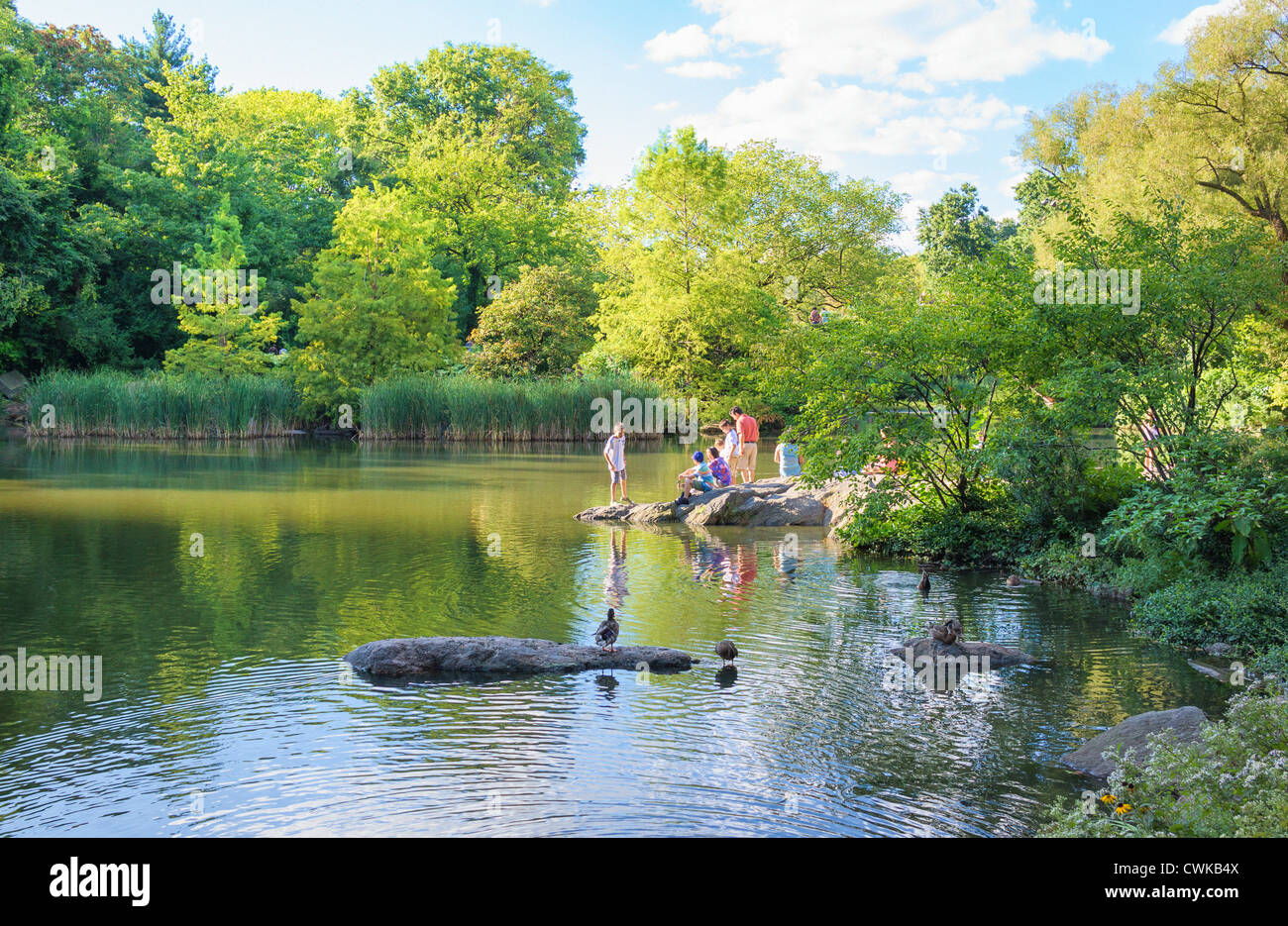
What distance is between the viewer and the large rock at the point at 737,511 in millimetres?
19578

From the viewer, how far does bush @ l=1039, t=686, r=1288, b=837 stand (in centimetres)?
503

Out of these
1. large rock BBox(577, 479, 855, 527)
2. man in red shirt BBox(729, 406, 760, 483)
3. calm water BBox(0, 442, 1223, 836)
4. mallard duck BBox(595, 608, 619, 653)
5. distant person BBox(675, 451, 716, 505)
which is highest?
man in red shirt BBox(729, 406, 760, 483)

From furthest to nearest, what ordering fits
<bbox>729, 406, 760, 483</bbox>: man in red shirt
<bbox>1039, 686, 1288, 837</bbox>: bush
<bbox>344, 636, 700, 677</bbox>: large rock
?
<bbox>729, 406, 760, 483</bbox>: man in red shirt, <bbox>344, 636, 700, 677</bbox>: large rock, <bbox>1039, 686, 1288, 837</bbox>: bush

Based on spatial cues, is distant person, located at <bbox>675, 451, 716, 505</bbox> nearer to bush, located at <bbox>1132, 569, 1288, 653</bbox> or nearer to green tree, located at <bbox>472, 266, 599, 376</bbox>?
bush, located at <bbox>1132, 569, 1288, 653</bbox>

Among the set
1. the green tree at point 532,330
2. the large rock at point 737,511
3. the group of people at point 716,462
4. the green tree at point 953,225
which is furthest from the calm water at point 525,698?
the green tree at point 953,225

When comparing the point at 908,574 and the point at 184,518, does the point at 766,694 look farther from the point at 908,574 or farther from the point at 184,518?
the point at 184,518

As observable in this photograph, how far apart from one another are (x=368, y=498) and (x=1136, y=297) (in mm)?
14827

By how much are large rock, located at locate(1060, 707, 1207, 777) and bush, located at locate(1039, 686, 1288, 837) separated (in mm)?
742

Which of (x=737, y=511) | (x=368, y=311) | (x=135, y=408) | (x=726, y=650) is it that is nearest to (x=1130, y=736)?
(x=726, y=650)

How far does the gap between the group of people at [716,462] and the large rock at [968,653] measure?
8.25 meters

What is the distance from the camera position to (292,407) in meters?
43.2

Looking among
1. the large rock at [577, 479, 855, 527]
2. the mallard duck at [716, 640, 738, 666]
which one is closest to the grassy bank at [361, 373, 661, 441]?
the large rock at [577, 479, 855, 527]

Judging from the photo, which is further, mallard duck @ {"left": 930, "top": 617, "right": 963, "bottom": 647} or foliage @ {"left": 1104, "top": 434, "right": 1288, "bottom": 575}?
foliage @ {"left": 1104, "top": 434, "right": 1288, "bottom": 575}

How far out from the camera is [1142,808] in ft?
18.3
